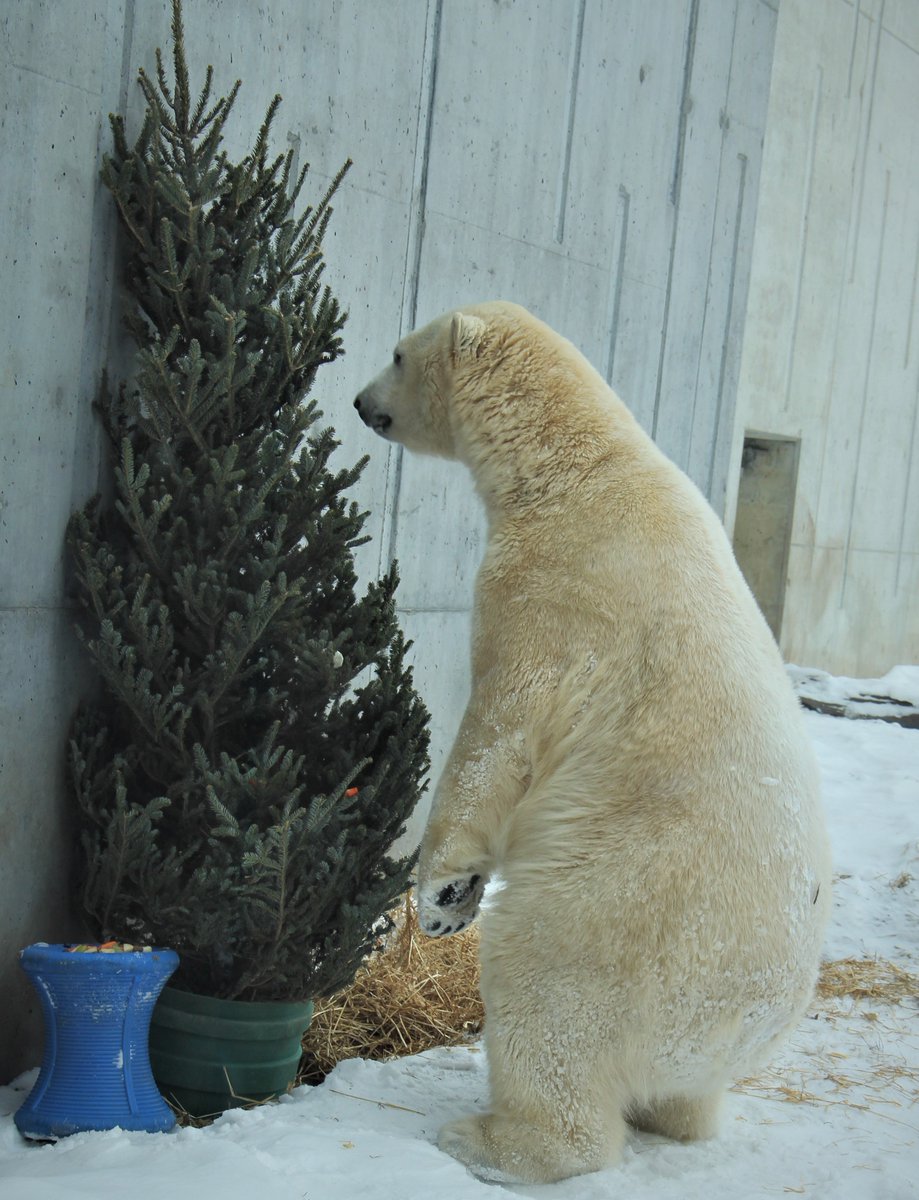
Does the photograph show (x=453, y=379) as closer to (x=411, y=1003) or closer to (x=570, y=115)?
(x=411, y=1003)

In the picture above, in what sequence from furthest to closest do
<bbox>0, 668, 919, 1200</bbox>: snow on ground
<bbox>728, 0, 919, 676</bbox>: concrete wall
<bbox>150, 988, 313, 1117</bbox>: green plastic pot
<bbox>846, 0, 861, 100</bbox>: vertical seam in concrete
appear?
<bbox>846, 0, 861, 100</bbox>: vertical seam in concrete < <bbox>728, 0, 919, 676</bbox>: concrete wall < <bbox>150, 988, 313, 1117</bbox>: green plastic pot < <bbox>0, 668, 919, 1200</bbox>: snow on ground

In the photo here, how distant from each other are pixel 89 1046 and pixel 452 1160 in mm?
860

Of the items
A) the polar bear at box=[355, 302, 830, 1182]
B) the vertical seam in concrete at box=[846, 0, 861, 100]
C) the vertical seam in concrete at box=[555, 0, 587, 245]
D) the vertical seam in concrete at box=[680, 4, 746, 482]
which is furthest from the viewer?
the vertical seam in concrete at box=[846, 0, 861, 100]

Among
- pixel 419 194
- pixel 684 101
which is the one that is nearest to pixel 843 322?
pixel 684 101

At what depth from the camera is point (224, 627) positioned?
10.8 ft

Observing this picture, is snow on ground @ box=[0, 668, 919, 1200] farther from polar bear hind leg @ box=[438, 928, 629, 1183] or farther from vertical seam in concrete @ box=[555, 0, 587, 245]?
vertical seam in concrete @ box=[555, 0, 587, 245]

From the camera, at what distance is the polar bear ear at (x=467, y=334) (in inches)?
140

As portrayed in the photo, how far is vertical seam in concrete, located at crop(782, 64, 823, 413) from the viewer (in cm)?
1159

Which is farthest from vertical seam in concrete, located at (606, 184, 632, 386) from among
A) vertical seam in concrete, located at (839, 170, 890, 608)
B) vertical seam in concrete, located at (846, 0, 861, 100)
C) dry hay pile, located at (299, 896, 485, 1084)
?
vertical seam in concrete, located at (839, 170, 890, 608)

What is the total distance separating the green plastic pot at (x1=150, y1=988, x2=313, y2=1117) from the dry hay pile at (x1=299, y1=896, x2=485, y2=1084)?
483 millimetres

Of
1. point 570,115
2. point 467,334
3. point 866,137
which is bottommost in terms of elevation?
point 467,334

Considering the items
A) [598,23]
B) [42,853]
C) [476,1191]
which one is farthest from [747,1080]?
[598,23]

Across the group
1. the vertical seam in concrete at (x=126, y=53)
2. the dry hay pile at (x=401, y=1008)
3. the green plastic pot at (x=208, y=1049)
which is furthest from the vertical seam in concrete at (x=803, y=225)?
the green plastic pot at (x=208, y=1049)

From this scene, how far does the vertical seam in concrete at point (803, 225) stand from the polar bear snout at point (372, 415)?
8.45m
